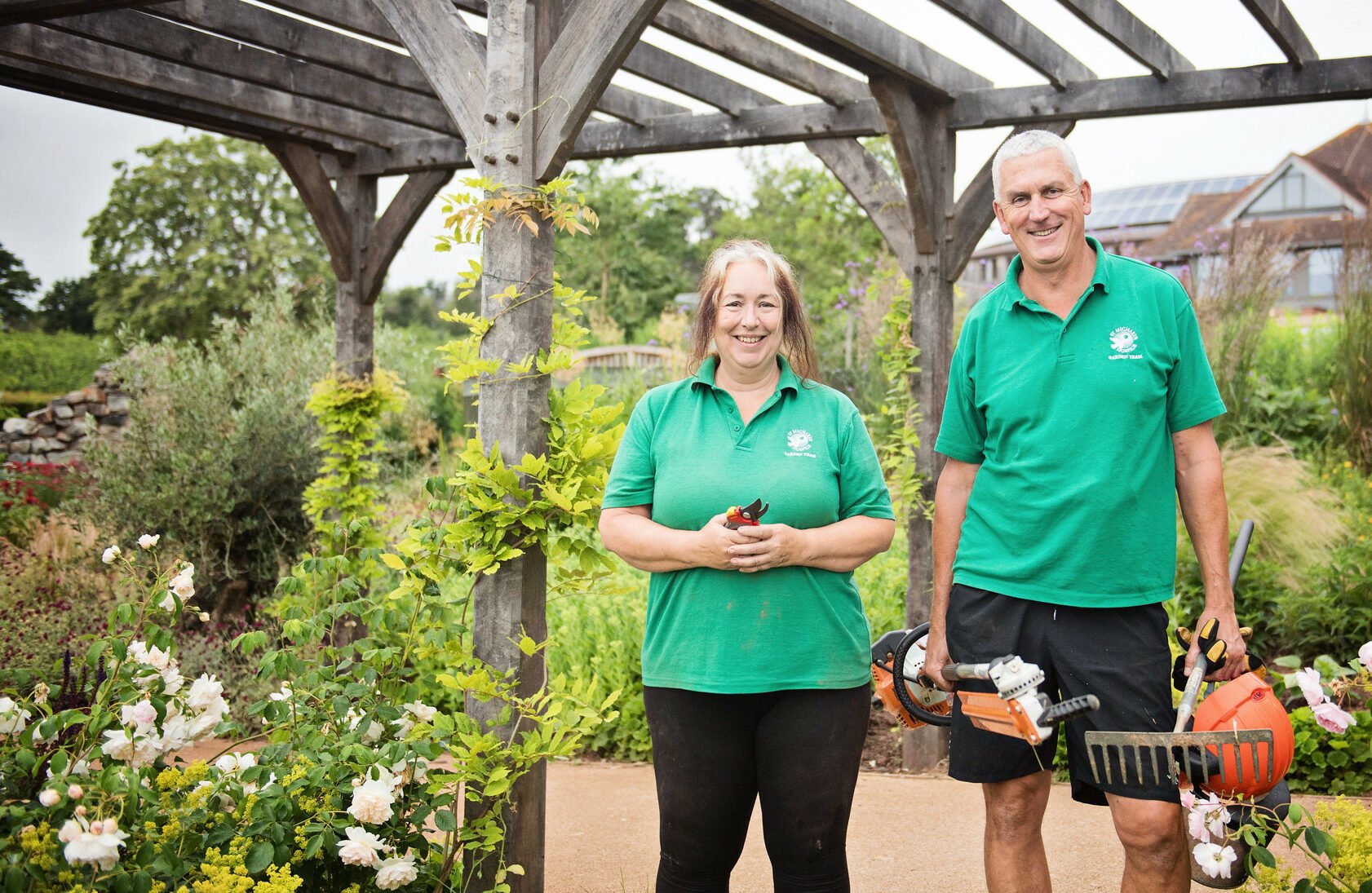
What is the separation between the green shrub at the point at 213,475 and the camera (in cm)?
624

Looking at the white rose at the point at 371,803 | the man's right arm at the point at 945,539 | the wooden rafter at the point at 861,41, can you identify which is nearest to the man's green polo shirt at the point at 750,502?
the man's right arm at the point at 945,539

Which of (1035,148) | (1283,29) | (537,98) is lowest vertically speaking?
(1035,148)

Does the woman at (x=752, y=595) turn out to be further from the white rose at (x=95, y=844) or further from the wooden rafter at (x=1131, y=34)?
the wooden rafter at (x=1131, y=34)

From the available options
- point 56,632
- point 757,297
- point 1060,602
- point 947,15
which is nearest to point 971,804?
point 1060,602

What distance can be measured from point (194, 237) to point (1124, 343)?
22721mm

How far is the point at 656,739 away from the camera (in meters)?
2.16

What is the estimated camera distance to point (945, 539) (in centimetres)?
228

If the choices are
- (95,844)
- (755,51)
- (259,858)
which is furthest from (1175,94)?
(95,844)

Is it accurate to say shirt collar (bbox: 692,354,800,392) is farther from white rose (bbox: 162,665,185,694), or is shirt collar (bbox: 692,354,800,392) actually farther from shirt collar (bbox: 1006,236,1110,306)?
white rose (bbox: 162,665,185,694)

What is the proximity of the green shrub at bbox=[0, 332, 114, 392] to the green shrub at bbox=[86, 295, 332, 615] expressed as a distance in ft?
22.6

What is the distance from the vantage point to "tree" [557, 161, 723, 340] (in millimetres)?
19828

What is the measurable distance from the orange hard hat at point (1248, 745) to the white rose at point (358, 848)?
5.24 feet

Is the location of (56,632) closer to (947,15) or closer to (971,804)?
(971,804)

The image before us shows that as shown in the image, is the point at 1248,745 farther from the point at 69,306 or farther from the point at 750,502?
the point at 69,306
